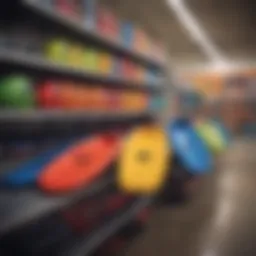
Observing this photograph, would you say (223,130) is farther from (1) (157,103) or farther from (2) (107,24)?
(1) (157,103)

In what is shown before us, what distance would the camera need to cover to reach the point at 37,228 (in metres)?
1.95

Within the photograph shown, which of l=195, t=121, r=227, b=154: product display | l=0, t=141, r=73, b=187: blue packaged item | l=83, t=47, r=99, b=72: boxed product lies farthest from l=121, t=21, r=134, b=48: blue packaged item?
l=0, t=141, r=73, b=187: blue packaged item

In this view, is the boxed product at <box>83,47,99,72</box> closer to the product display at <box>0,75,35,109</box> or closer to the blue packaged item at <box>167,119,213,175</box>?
the blue packaged item at <box>167,119,213,175</box>

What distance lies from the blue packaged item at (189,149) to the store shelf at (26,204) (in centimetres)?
75

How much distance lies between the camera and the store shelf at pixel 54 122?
6.73ft

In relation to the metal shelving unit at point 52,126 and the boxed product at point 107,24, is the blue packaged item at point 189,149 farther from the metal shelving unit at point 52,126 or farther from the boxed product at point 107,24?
the boxed product at point 107,24

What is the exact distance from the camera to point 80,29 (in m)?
2.67

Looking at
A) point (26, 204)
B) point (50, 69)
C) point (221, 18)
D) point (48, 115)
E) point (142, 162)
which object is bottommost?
point (26, 204)

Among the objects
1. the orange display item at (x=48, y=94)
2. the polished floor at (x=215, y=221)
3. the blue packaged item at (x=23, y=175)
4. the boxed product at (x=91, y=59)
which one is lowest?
the polished floor at (x=215, y=221)

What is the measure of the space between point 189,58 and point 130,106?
85cm

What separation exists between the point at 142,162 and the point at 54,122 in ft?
3.62

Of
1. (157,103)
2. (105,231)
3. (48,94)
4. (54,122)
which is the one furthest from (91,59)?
(157,103)

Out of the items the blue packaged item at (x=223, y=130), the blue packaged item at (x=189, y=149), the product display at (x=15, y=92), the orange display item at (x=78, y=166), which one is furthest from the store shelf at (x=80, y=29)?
the blue packaged item at (x=223, y=130)

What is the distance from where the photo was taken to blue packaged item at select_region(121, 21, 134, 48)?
356cm
